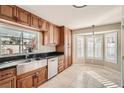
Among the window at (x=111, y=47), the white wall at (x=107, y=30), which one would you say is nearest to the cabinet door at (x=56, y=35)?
the white wall at (x=107, y=30)

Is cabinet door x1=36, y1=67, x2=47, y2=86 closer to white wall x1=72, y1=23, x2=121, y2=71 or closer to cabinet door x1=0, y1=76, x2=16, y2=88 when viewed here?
cabinet door x1=0, y1=76, x2=16, y2=88

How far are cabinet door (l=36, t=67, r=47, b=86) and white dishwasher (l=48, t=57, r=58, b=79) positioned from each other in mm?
284

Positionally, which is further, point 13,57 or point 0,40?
point 13,57

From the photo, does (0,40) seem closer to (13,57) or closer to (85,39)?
(13,57)

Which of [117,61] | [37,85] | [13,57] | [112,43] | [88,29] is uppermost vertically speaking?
[88,29]

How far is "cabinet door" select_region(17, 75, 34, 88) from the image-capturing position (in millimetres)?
2721

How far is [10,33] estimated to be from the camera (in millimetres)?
3195

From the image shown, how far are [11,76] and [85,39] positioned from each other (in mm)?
5894

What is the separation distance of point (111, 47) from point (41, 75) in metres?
3.89

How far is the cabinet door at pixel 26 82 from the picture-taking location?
2.72m

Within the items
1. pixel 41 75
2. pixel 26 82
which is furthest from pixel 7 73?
pixel 41 75

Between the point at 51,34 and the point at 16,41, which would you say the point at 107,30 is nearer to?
the point at 51,34
